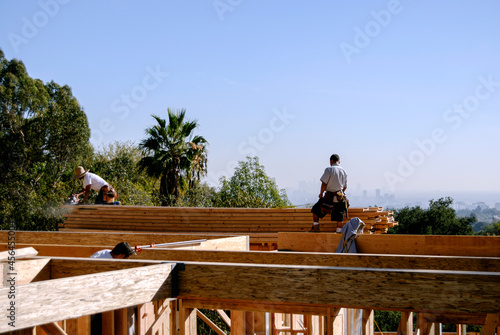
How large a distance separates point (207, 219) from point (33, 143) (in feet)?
86.8

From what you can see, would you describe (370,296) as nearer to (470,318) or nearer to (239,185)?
(470,318)

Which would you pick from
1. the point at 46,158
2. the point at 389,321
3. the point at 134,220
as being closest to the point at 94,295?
the point at 134,220

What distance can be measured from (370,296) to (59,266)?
10.0ft

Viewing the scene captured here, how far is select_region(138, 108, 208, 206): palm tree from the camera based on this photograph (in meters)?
24.9

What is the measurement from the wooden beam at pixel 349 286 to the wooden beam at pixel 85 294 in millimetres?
344

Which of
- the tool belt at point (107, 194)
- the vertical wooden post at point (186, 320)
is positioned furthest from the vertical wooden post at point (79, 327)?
the tool belt at point (107, 194)

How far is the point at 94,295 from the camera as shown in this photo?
3.89 meters

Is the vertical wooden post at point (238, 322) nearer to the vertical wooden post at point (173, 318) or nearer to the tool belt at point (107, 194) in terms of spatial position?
the vertical wooden post at point (173, 318)

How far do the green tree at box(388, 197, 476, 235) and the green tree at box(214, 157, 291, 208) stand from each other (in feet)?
41.1

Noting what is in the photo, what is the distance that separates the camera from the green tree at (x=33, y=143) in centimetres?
2992

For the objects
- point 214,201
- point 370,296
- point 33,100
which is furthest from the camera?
point 33,100

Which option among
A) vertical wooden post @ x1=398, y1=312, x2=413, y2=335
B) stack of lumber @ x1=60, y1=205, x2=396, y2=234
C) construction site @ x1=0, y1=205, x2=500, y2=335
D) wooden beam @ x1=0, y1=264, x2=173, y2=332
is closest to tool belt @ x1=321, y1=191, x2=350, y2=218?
stack of lumber @ x1=60, y1=205, x2=396, y2=234

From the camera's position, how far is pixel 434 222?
39.8 m

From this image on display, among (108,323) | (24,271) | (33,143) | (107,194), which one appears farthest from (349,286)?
(33,143)
